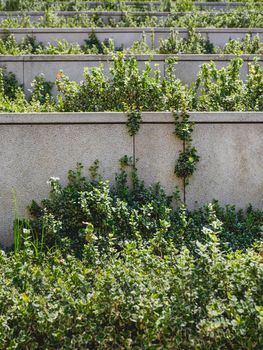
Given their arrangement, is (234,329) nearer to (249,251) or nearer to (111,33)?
(249,251)

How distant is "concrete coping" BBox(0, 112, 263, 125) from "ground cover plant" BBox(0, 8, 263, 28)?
5288 mm

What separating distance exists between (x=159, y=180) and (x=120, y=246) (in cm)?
105

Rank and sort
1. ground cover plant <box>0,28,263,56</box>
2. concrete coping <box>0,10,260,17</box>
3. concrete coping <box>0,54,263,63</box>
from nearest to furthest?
concrete coping <box>0,54,263,63</box>
ground cover plant <box>0,28,263,56</box>
concrete coping <box>0,10,260,17</box>

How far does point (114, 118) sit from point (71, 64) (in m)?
3.06

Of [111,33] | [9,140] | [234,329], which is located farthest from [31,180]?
[111,33]

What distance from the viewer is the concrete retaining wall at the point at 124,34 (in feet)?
34.9

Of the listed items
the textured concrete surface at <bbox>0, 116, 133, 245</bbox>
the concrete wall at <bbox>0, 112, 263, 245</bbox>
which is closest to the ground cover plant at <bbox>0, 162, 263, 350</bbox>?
the textured concrete surface at <bbox>0, 116, 133, 245</bbox>

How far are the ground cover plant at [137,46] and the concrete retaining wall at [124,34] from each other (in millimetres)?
97

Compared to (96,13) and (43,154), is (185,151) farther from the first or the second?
(96,13)

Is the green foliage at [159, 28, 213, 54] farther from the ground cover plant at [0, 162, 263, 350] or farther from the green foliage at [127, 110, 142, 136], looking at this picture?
the ground cover plant at [0, 162, 263, 350]

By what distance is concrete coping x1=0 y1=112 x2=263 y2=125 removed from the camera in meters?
6.21

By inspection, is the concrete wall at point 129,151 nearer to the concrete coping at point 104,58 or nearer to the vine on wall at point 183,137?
the vine on wall at point 183,137

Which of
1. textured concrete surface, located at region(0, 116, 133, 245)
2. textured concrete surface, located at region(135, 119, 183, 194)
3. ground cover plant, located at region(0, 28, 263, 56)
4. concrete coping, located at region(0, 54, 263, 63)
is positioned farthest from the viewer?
ground cover plant, located at region(0, 28, 263, 56)

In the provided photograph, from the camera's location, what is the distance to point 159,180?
20.8 feet
